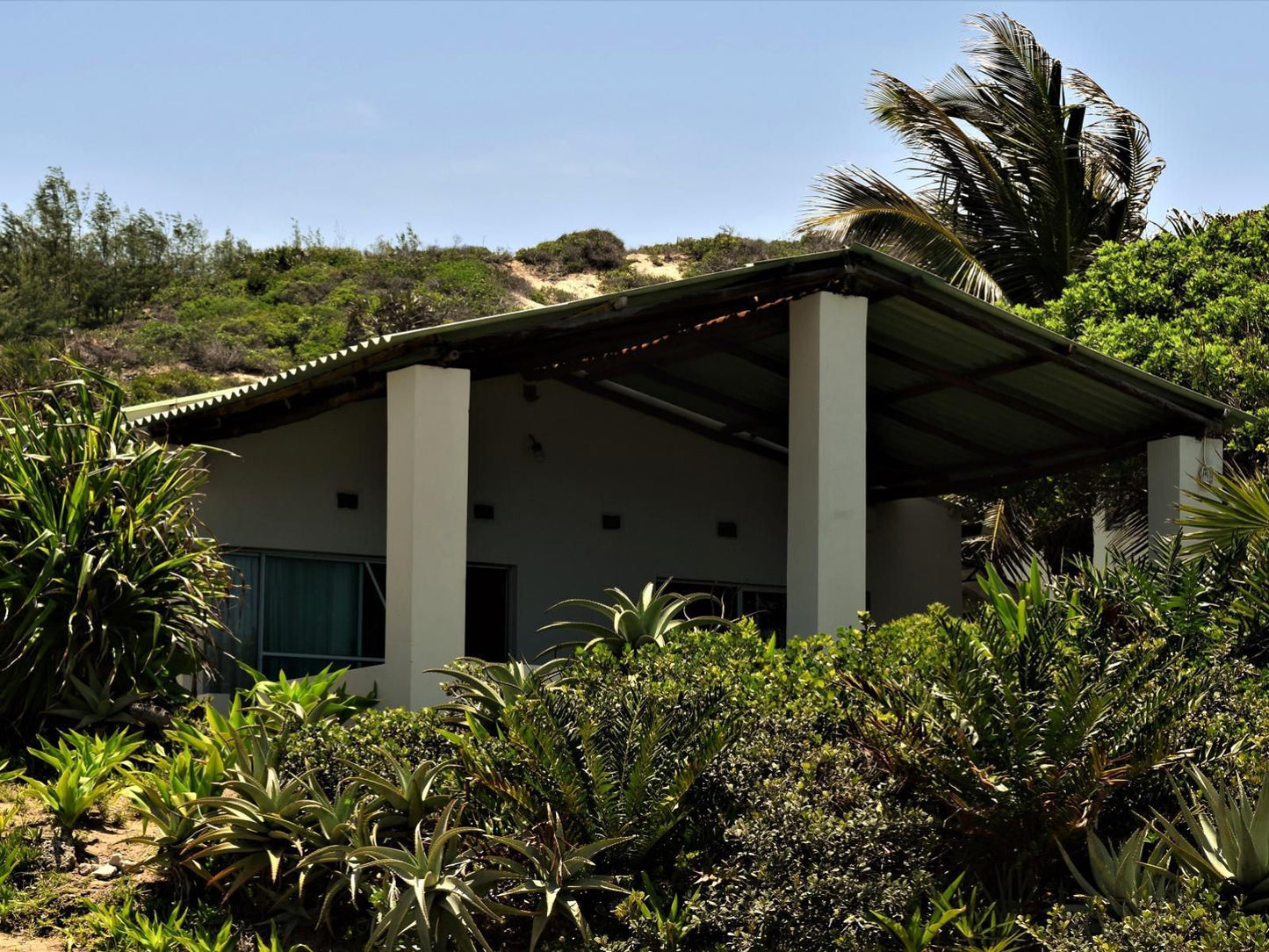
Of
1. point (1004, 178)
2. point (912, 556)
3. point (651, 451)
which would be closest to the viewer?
point (651, 451)

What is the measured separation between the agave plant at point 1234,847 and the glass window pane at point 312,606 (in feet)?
30.9

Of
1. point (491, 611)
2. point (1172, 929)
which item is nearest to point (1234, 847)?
point (1172, 929)

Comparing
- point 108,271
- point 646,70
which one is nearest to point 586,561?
point 646,70

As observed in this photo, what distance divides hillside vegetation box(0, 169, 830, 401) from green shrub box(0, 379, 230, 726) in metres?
20.3

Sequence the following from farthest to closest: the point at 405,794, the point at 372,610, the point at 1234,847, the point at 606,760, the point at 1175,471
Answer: the point at 372,610
the point at 1175,471
the point at 405,794
the point at 606,760
the point at 1234,847

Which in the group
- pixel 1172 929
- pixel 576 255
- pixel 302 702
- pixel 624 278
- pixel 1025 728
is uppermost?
pixel 576 255

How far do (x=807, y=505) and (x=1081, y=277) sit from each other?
10145 millimetres

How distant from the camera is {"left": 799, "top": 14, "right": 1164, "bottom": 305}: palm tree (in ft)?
76.4

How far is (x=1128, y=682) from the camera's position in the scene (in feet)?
26.2

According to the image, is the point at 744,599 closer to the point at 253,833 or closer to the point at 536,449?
the point at 536,449

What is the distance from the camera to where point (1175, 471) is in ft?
47.3

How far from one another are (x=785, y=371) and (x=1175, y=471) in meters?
3.91

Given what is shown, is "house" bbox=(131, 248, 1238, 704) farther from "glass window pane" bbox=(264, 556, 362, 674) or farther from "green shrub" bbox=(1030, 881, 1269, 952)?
"green shrub" bbox=(1030, 881, 1269, 952)

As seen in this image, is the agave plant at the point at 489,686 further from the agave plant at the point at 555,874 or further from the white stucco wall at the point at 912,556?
the white stucco wall at the point at 912,556
